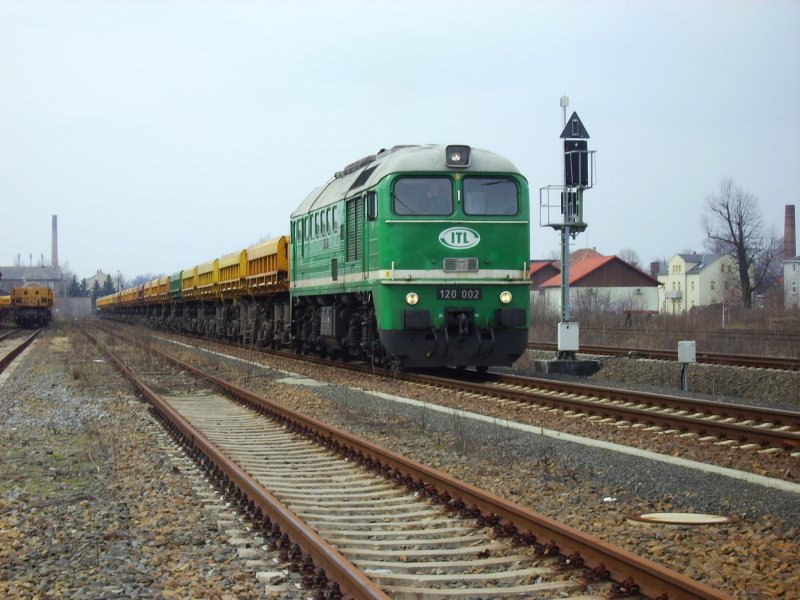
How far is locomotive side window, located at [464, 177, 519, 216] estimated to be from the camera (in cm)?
1614

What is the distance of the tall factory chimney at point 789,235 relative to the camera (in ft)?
268

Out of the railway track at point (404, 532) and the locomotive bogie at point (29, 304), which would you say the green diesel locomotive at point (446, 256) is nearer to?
the railway track at point (404, 532)

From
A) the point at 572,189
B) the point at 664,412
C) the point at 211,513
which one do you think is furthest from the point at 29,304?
the point at 211,513

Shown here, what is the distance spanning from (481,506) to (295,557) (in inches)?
57.6

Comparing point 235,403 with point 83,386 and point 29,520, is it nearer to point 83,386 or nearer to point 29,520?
point 83,386

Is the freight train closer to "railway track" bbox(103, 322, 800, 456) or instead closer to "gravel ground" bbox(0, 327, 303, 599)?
"railway track" bbox(103, 322, 800, 456)

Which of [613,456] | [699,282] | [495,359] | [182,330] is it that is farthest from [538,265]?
[613,456]

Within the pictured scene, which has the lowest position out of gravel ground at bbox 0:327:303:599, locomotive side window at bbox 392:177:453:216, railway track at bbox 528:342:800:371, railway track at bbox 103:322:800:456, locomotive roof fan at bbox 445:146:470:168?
gravel ground at bbox 0:327:303:599

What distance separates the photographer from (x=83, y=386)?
1719 centimetres

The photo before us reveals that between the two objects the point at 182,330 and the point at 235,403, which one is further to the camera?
the point at 182,330

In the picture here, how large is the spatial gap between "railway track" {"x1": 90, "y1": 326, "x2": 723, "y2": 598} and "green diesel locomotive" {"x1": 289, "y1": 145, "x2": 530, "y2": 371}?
19.1 feet

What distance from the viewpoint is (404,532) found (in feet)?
20.5

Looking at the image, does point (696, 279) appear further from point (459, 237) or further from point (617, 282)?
point (459, 237)

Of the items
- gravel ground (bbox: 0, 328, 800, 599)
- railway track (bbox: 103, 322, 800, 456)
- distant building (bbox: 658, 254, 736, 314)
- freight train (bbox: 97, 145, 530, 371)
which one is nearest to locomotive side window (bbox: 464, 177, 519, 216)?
freight train (bbox: 97, 145, 530, 371)
